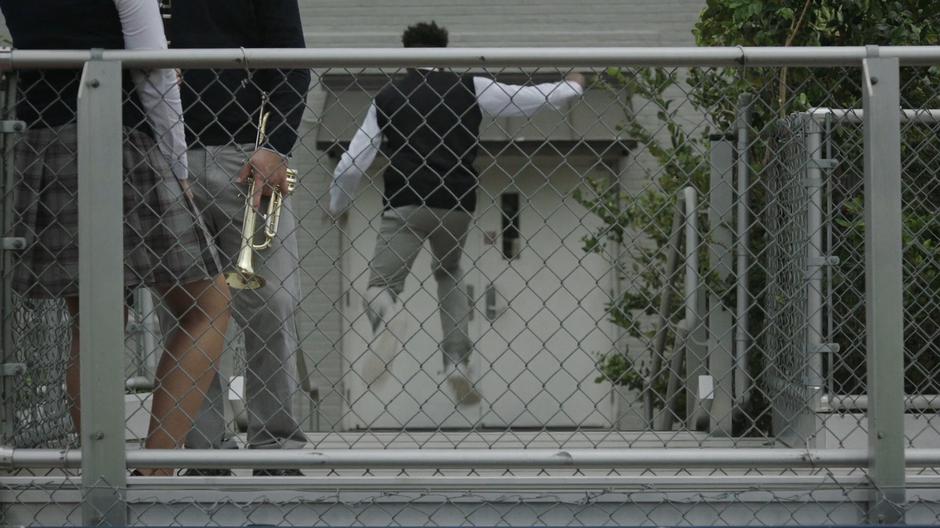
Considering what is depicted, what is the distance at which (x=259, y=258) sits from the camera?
12.5 ft

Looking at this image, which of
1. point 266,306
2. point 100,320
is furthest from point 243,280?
point 100,320

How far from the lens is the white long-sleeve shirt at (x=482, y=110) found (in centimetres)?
409

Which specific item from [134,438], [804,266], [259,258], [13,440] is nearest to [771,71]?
[804,266]

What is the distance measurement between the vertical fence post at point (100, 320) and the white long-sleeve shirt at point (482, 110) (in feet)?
3.00

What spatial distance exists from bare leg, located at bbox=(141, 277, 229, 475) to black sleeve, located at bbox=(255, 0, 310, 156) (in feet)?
1.58

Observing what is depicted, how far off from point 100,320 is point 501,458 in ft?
3.46

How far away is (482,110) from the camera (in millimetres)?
4680

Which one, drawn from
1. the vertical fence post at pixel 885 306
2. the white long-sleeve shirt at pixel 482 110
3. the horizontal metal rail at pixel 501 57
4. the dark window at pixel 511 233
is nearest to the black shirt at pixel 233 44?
the white long-sleeve shirt at pixel 482 110

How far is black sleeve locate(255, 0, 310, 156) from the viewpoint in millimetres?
3752

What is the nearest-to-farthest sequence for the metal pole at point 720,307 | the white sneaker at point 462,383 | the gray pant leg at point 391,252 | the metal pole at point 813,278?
the metal pole at point 813,278 < the metal pole at point 720,307 < the gray pant leg at point 391,252 < the white sneaker at point 462,383

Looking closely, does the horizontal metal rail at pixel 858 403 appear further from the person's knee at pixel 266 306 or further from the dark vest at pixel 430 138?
the person's knee at pixel 266 306

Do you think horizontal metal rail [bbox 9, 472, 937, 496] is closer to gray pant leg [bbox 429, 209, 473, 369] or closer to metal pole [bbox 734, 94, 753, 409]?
metal pole [bbox 734, 94, 753, 409]

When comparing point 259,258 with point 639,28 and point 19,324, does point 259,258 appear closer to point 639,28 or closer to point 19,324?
point 19,324

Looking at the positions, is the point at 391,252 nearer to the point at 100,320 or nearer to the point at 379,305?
the point at 379,305
